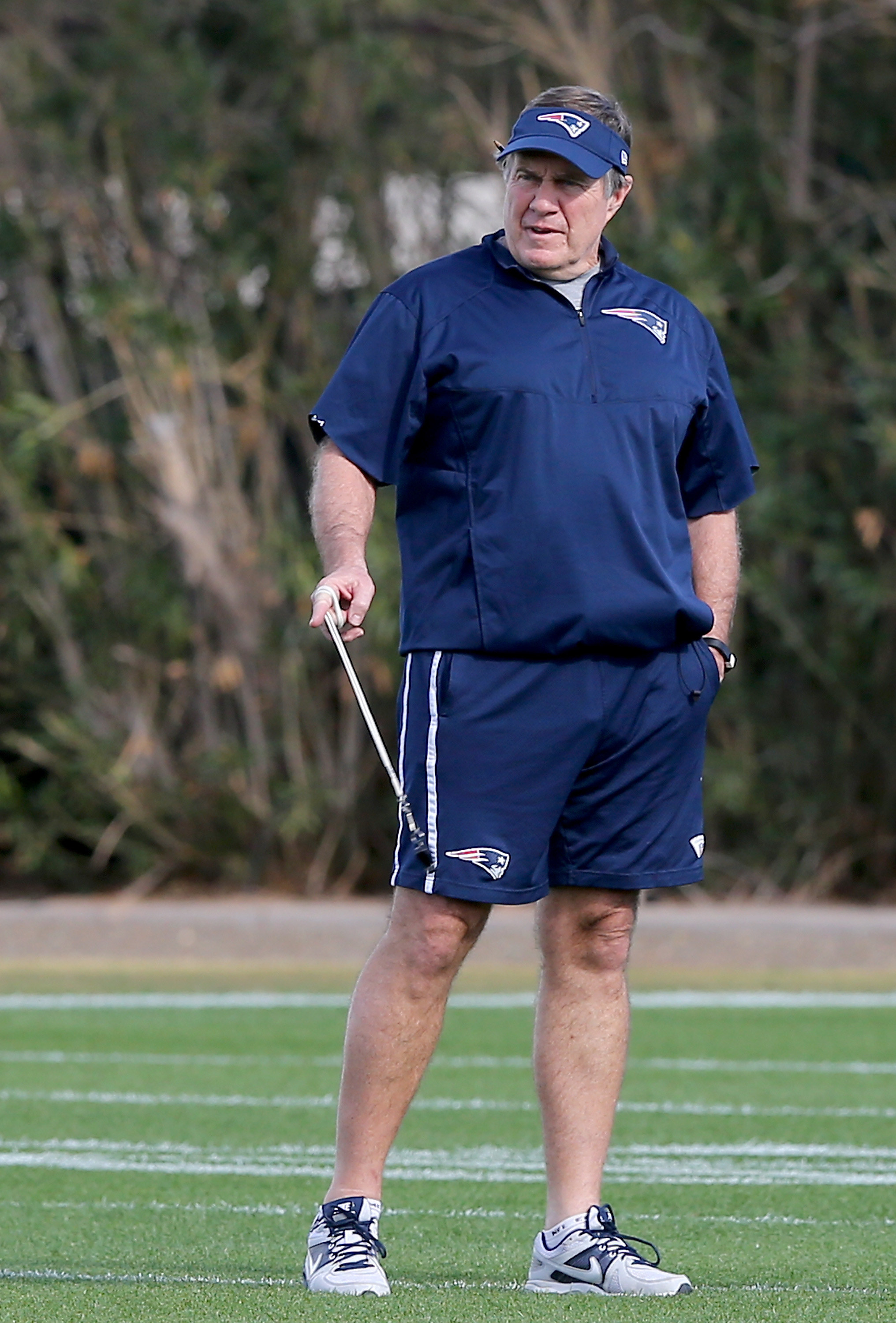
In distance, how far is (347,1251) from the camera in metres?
3.69

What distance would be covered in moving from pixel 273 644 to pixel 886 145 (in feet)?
13.7

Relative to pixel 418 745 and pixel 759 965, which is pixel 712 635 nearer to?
pixel 418 745

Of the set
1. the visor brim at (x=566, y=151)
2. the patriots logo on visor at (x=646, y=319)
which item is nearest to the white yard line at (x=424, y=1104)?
the patriots logo on visor at (x=646, y=319)

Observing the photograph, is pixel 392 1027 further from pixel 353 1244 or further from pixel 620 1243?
pixel 620 1243

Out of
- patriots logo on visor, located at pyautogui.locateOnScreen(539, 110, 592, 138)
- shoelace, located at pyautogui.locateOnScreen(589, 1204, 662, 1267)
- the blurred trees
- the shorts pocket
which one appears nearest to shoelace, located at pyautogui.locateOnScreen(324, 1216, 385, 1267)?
shoelace, located at pyautogui.locateOnScreen(589, 1204, 662, 1267)

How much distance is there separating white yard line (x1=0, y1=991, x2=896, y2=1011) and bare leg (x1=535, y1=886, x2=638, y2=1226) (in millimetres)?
4894

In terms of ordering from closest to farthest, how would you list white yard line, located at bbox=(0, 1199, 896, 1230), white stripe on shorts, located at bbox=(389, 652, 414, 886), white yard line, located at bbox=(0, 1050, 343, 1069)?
white stripe on shorts, located at bbox=(389, 652, 414, 886) < white yard line, located at bbox=(0, 1199, 896, 1230) < white yard line, located at bbox=(0, 1050, 343, 1069)

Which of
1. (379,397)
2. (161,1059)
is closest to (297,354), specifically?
(161,1059)

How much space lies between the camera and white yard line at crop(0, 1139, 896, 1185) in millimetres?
5176

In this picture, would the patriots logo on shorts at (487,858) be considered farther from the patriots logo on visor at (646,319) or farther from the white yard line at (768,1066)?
the white yard line at (768,1066)

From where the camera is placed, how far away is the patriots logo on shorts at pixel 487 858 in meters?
3.76

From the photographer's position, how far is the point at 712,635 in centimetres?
411

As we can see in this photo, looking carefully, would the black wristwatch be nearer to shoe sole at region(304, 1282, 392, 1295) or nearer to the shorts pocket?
the shorts pocket

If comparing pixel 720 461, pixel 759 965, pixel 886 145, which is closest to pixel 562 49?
pixel 886 145
